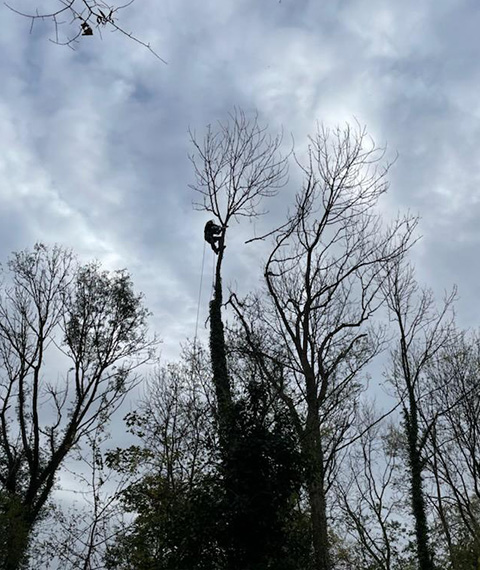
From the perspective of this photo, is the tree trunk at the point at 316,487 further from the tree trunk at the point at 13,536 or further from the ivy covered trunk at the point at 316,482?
the tree trunk at the point at 13,536

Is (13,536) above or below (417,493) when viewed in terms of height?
below

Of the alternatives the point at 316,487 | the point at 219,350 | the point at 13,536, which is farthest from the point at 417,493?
the point at 13,536

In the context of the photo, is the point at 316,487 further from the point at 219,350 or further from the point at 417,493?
the point at 417,493

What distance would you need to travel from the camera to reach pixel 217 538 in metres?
8.30

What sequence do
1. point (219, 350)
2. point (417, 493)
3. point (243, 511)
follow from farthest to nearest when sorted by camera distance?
1. point (417, 493)
2. point (219, 350)
3. point (243, 511)

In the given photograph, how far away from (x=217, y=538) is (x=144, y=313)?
387 inches

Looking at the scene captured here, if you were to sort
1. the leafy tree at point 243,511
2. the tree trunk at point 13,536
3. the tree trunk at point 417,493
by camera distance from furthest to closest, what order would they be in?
1. the tree trunk at point 417,493
2. the tree trunk at point 13,536
3. the leafy tree at point 243,511

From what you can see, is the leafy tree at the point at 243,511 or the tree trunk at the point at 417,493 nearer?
the leafy tree at the point at 243,511

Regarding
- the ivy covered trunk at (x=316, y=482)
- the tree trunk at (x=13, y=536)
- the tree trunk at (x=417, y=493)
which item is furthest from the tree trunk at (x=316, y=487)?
the tree trunk at (x=13, y=536)

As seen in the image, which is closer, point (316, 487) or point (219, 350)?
point (316, 487)

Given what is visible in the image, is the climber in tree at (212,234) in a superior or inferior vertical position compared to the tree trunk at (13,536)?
superior

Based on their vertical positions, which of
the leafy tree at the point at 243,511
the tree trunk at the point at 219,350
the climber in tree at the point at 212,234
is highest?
the climber in tree at the point at 212,234

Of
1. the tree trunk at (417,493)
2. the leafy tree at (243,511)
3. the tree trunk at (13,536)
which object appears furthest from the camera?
the tree trunk at (417,493)

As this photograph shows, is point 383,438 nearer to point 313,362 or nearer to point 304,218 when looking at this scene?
point 313,362
